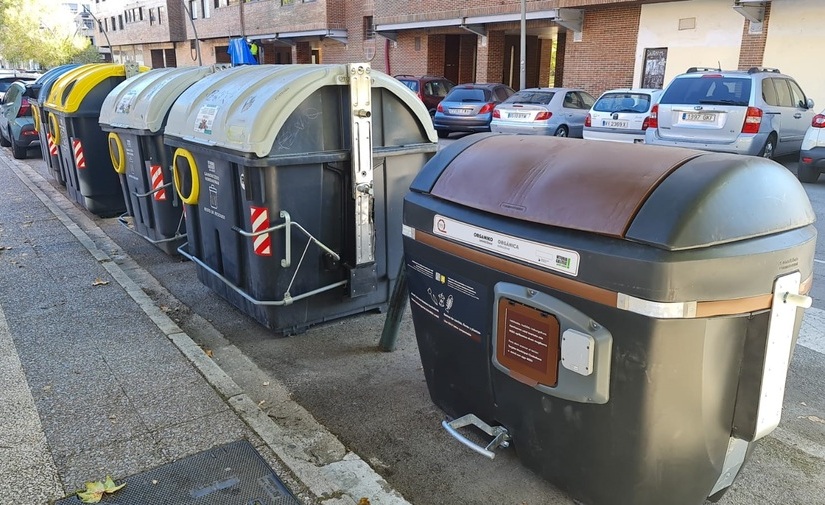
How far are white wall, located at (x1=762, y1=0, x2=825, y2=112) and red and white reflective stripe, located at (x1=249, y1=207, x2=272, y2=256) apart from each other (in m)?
15.6

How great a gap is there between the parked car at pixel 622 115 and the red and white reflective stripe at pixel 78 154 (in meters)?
9.83

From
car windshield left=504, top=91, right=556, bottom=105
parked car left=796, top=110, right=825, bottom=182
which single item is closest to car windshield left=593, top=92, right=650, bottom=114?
car windshield left=504, top=91, right=556, bottom=105

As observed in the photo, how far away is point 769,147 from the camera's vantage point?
11.1m

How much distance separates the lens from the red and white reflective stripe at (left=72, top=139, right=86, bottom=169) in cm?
799

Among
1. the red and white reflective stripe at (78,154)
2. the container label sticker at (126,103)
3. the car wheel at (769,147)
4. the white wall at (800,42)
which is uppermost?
the white wall at (800,42)

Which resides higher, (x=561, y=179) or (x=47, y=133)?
(x=561, y=179)

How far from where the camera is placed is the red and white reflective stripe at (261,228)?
14.1ft

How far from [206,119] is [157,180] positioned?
1.85m

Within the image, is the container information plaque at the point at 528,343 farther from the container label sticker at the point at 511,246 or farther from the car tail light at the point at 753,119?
the car tail light at the point at 753,119

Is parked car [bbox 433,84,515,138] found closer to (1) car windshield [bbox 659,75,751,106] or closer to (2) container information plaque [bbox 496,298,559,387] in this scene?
(1) car windshield [bbox 659,75,751,106]

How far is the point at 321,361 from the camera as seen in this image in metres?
4.41

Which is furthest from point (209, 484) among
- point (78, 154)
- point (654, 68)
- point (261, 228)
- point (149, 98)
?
point (654, 68)

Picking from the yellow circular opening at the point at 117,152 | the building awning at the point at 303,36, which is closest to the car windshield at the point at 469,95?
the yellow circular opening at the point at 117,152

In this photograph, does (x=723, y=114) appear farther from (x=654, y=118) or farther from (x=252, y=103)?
(x=252, y=103)
